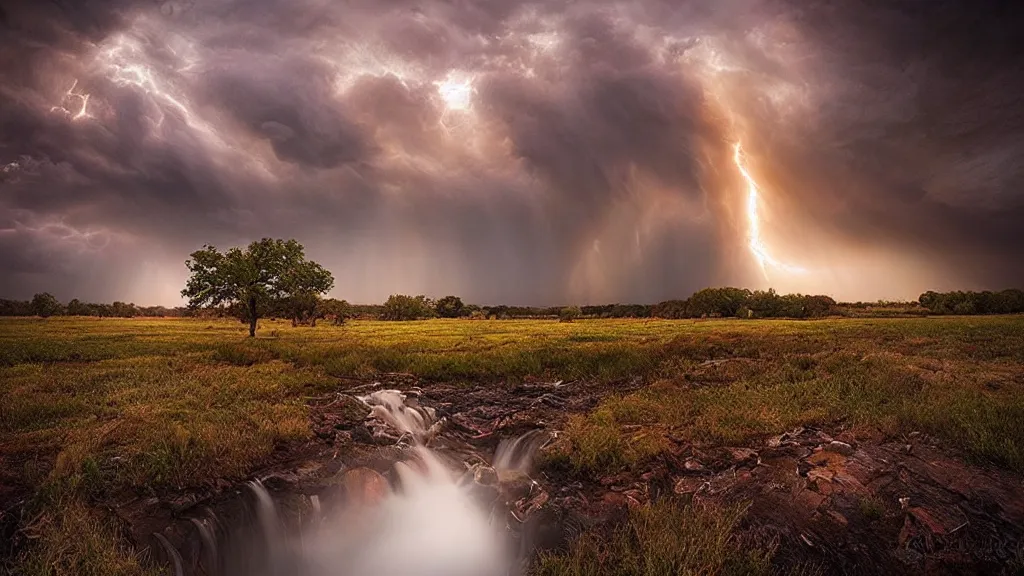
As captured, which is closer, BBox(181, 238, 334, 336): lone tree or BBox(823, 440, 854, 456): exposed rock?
BBox(823, 440, 854, 456): exposed rock

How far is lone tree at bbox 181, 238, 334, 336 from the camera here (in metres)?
42.5

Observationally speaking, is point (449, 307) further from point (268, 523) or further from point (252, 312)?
point (268, 523)

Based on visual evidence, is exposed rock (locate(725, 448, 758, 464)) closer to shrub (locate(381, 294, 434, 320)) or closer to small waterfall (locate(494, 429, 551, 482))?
small waterfall (locate(494, 429, 551, 482))

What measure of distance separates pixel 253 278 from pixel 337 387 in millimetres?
30523

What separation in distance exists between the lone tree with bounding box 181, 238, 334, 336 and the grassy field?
1496 centimetres

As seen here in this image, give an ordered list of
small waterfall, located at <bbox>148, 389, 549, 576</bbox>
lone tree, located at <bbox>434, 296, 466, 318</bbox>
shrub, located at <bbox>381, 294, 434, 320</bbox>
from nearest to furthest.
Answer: small waterfall, located at <bbox>148, 389, 549, 576</bbox>, shrub, located at <bbox>381, 294, 434, 320</bbox>, lone tree, located at <bbox>434, 296, 466, 318</bbox>

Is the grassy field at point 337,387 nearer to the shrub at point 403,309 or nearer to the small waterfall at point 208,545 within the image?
the small waterfall at point 208,545

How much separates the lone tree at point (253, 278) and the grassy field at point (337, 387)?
49.1 ft

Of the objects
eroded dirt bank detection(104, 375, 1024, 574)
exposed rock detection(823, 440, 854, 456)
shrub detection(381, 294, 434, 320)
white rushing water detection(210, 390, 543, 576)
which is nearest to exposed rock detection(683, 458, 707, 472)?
eroded dirt bank detection(104, 375, 1024, 574)

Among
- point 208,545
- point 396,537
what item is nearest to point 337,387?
point 396,537

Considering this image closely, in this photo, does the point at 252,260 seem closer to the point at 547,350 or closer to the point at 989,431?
the point at 547,350

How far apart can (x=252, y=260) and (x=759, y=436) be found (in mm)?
48710

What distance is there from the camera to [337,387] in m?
20.2

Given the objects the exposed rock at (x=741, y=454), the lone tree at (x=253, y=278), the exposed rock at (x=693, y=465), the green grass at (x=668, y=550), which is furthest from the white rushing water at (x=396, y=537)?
the lone tree at (x=253, y=278)
